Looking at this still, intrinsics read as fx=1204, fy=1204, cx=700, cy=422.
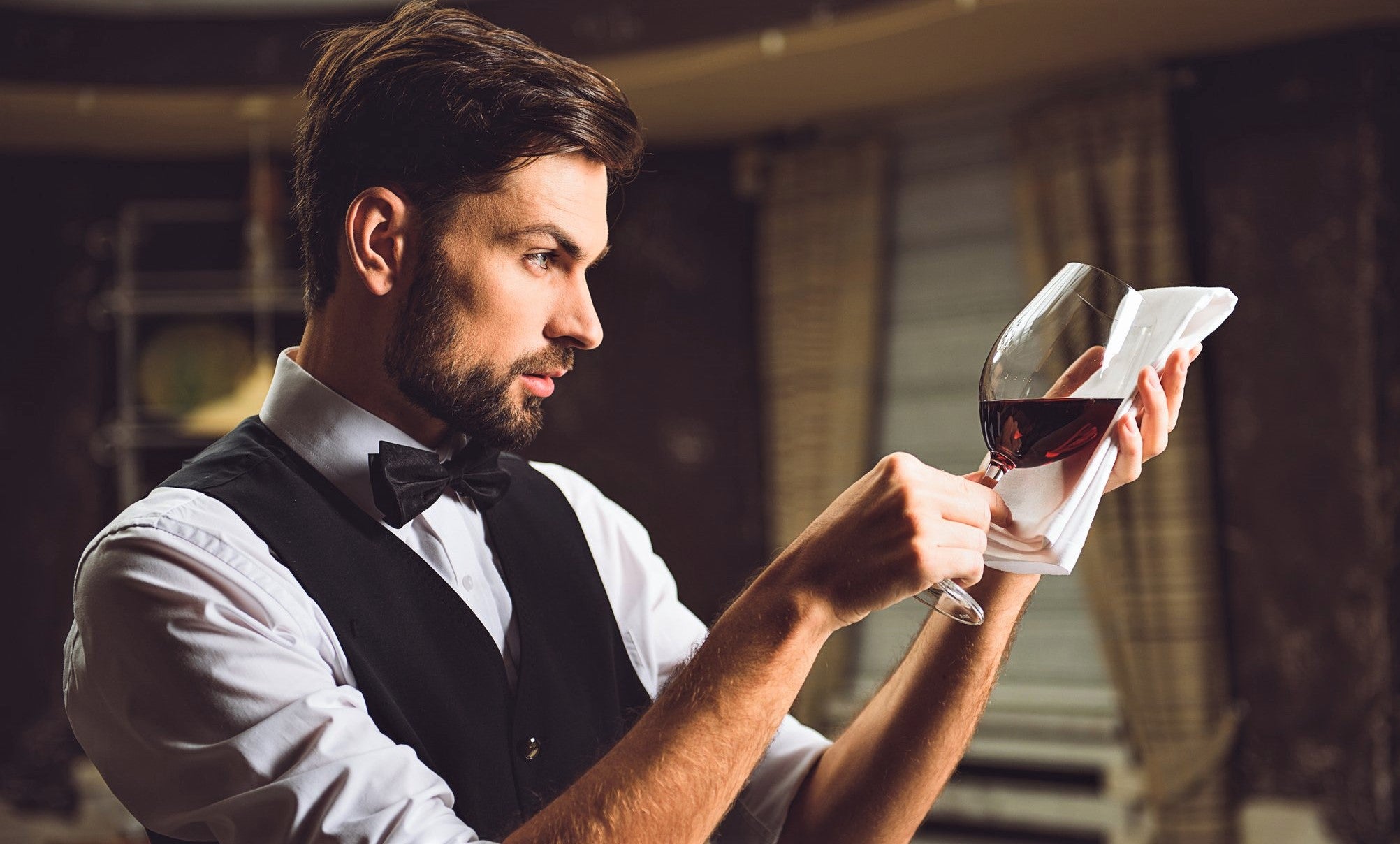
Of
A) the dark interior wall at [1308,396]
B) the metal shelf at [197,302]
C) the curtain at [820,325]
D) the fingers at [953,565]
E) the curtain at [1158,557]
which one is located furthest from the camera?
the metal shelf at [197,302]

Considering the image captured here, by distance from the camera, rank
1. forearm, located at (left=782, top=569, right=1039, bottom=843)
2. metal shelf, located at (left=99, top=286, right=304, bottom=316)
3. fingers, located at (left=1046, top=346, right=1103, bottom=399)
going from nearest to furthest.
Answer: fingers, located at (left=1046, top=346, right=1103, bottom=399) < forearm, located at (left=782, top=569, right=1039, bottom=843) < metal shelf, located at (left=99, top=286, right=304, bottom=316)

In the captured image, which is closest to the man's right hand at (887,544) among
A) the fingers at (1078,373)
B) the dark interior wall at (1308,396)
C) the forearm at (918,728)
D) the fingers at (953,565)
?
the fingers at (953,565)

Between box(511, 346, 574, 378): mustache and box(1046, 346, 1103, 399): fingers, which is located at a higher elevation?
box(511, 346, 574, 378): mustache

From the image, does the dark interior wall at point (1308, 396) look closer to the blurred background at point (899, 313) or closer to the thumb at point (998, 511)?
the blurred background at point (899, 313)

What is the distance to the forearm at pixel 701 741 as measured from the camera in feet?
3.16

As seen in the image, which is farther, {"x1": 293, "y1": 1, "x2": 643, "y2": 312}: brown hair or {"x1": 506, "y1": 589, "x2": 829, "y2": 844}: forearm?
{"x1": 293, "y1": 1, "x2": 643, "y2": 312}: brown hair

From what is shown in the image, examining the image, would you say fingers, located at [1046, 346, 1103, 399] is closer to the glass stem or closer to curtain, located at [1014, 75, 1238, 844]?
the glass stem

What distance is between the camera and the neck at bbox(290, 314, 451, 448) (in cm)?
132

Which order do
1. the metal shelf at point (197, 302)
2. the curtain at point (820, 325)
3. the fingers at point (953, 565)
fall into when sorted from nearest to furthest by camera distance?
the fingers at point (953, 565), the curtain at point (820, 325), the metal shelf at point (197, 302)

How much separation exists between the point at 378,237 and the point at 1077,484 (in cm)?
76

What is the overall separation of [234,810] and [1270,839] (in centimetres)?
321

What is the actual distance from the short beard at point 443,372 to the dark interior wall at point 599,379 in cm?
328

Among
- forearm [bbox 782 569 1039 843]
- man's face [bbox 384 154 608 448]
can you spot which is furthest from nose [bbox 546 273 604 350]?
forearm [bbox 782 569 1039 843]

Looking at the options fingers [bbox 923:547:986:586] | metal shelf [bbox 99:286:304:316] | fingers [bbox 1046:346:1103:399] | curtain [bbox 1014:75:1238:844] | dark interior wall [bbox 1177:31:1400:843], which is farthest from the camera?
metal shelf [bbox 99:286:304:316]
